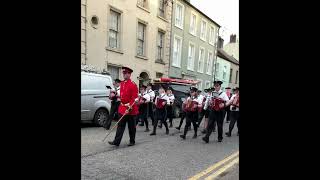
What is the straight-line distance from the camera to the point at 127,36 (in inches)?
734

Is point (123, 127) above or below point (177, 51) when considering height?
below

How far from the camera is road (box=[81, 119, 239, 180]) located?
5.32 m

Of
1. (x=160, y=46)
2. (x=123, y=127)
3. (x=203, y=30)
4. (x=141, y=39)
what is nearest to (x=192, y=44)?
(x=203, y=30)

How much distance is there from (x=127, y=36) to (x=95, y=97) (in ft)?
26.5

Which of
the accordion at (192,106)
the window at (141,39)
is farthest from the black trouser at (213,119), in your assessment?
the window at (141,39)

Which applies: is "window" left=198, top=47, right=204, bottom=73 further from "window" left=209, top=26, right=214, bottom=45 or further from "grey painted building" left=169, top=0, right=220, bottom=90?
"window" left=209, top=26, right=214, bottom=45

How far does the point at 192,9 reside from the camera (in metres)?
26.6

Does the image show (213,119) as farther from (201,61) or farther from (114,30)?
(201,61)

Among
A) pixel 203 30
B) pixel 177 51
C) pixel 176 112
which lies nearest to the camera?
pixel 176 112
